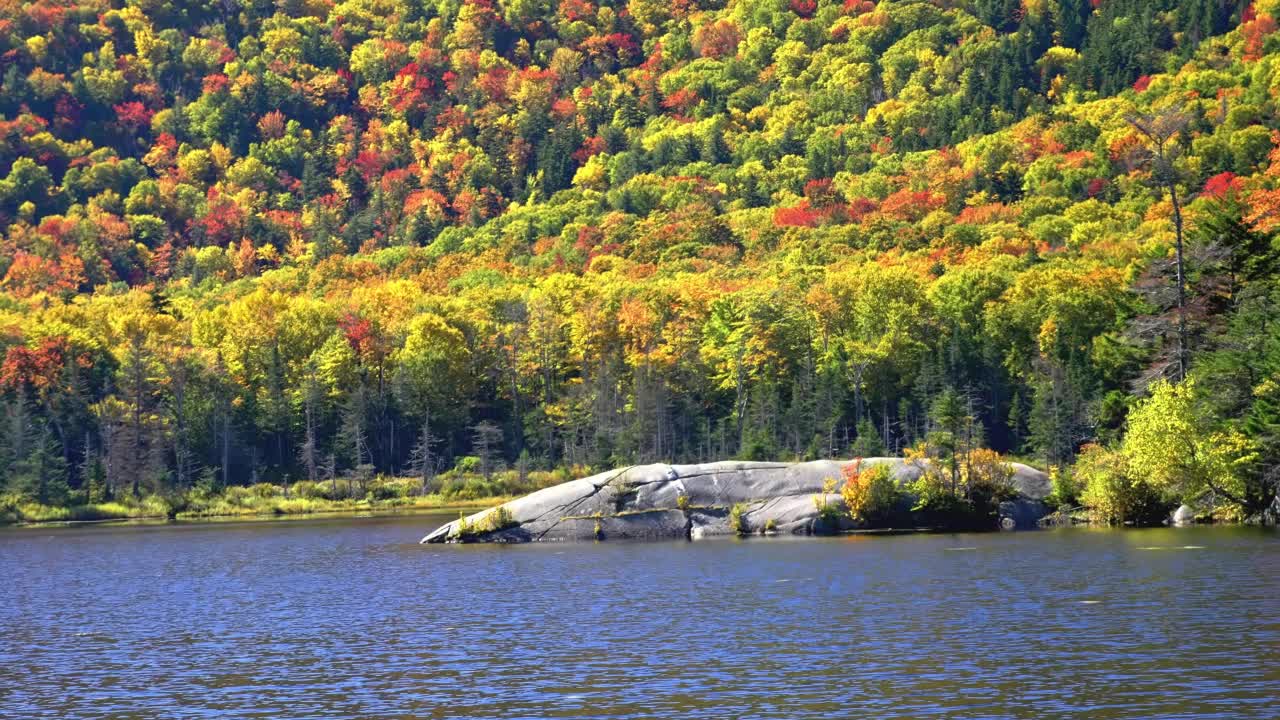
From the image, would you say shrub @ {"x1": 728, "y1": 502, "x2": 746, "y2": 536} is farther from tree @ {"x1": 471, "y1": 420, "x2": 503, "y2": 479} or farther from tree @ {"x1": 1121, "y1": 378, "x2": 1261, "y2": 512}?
tree @ {"x1": 471, "y1": 420, "x2": 503, "y2": 479}

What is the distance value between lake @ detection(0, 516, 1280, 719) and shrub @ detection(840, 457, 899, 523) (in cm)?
346

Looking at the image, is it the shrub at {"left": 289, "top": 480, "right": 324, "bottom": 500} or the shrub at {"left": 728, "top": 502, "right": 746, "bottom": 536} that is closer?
the shrub at {"left": 728, "top": 502, "right": 746, "bottom": 536}

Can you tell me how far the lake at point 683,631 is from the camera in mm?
35719

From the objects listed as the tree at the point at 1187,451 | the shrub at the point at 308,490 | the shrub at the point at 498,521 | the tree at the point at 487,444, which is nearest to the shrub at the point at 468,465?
the tree at the point at 487,444

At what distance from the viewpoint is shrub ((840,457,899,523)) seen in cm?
7656

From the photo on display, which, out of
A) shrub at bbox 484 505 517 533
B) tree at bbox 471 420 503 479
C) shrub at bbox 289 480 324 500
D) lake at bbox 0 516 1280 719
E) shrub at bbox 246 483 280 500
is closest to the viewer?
lake at bbox 0 516 1280 719

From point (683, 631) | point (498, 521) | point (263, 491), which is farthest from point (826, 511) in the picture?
point (263, 491)

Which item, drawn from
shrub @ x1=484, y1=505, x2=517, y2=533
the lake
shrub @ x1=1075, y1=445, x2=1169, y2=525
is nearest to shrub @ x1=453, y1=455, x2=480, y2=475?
shrub @ x1=484, y1=505, x2=517, y2=533

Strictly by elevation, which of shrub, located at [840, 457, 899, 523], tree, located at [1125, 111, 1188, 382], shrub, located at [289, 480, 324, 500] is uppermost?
tree, located at [1125, 111, 1188, 382]

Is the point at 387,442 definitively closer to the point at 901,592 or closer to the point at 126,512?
the point at 126,512

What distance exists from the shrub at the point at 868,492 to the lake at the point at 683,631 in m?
3.46

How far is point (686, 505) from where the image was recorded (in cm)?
7856

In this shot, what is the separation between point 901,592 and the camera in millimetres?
52031

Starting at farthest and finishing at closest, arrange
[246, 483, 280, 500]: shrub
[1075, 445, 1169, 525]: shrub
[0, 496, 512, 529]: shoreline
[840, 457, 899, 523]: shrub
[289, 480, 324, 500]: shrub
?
[289, 480, 324, 500]: shrub, [246, 483, 280, 500]: shrub, [0, 496, 512, 529]: shoreline, [840, 457, 899, 523]: shrub, [1075, 445, 1169, 525]: shrub
